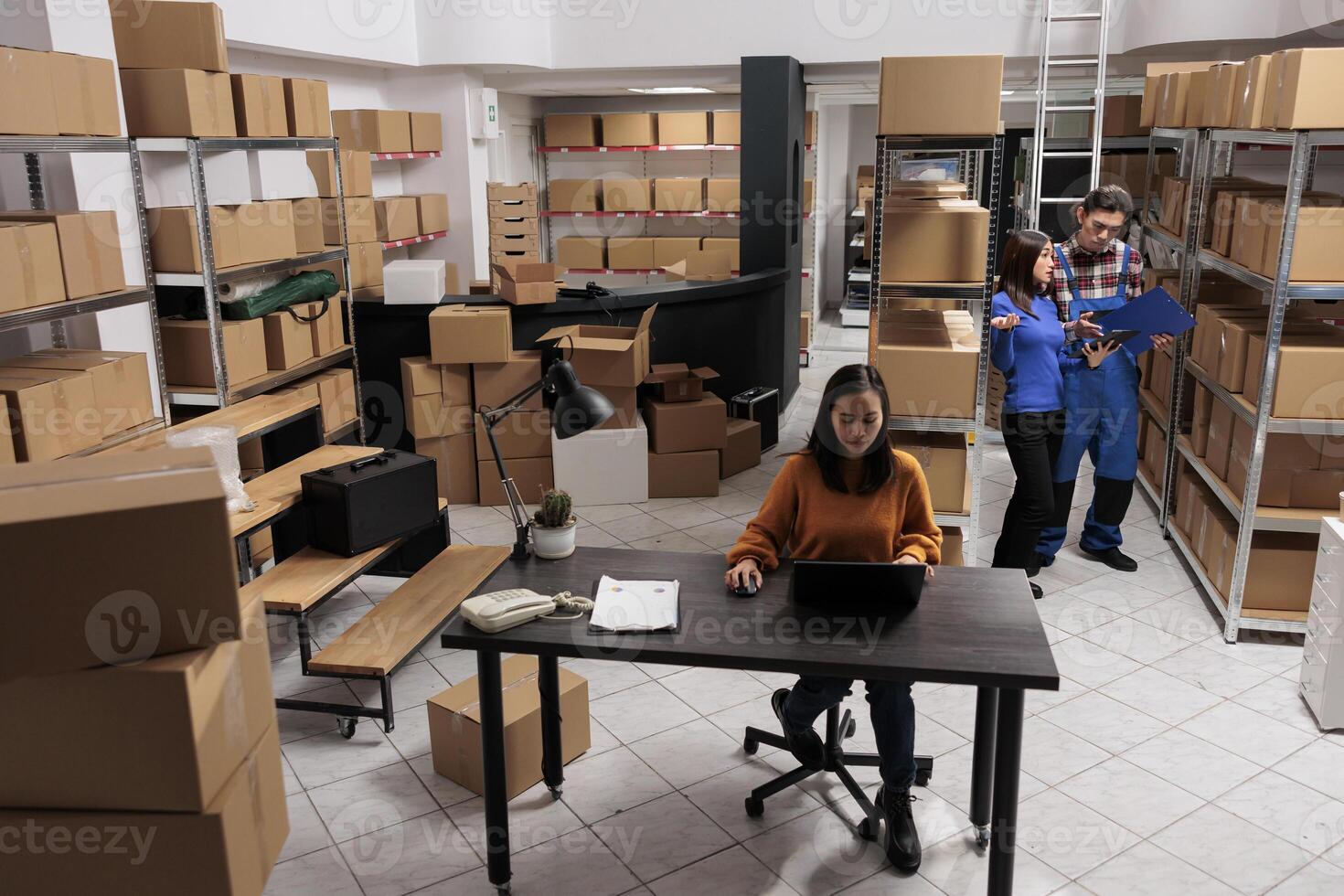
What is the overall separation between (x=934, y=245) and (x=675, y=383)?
2188 millimetres

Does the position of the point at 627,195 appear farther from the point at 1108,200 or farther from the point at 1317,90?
the point at 1317,90

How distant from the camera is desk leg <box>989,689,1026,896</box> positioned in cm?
244

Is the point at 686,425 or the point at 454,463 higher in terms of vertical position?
the point at 686,425

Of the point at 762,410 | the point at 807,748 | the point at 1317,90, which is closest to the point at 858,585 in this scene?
the point at 807,748

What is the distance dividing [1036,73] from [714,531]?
4.10m

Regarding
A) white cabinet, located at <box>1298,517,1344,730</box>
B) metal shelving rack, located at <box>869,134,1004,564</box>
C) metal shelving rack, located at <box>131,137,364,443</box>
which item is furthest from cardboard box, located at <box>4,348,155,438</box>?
white cabinet, located at <box>1298,517,1344,730</box>

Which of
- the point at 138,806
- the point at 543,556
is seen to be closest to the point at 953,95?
the point at 543,556

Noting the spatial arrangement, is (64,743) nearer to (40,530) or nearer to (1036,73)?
(40,530)

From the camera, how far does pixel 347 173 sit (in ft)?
21.3

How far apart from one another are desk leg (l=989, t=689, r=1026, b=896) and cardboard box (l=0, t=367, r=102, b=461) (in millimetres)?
3221

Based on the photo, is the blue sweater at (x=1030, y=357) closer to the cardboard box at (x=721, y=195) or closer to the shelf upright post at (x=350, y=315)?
the shelf upright post at (x=350, y=315)

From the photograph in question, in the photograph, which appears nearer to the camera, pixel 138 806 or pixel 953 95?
pixel 138 806

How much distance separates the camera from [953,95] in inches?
151

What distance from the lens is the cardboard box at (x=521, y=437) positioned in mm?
5914
